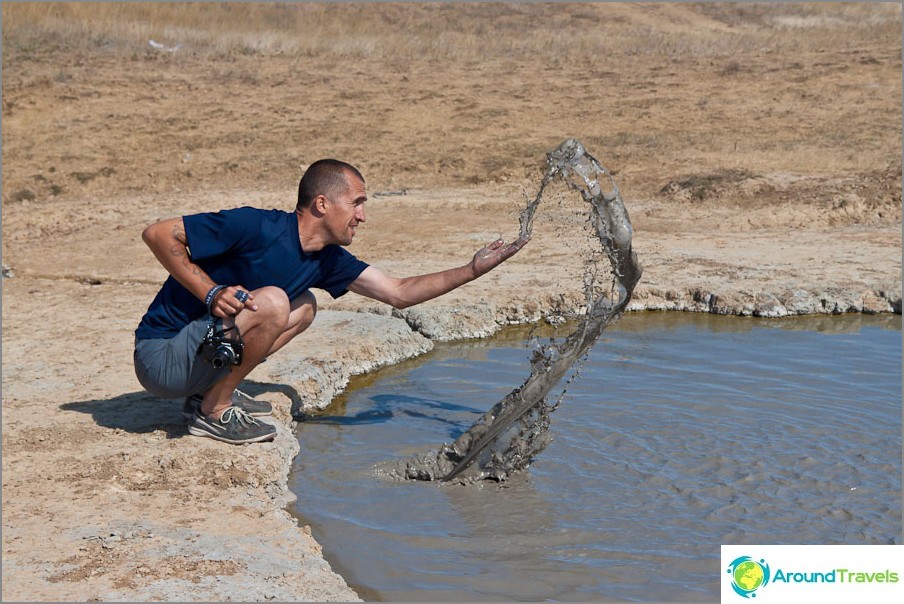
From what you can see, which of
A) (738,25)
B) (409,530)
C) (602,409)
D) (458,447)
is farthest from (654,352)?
(738,25)

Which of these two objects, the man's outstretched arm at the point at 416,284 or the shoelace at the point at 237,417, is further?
the shoelace at the point at 237,417

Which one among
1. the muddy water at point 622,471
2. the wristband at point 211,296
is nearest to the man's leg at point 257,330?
the wristband at point 211,296

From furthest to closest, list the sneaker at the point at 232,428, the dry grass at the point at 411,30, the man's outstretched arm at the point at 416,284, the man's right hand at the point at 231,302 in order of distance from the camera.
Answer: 1. the dry grass at the point at 411,30
2. the sneaker at the point at 232,428
3. the man's outstretched arm at the point at 416,284
4. the man's right hand at the point at 231,302

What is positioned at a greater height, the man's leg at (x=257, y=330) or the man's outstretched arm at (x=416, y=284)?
the man's outstretched arm at (x=416, y=284)

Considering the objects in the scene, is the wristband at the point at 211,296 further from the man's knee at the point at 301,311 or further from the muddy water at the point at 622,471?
the muddy water at the point at 622,471

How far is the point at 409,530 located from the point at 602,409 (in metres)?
1.66

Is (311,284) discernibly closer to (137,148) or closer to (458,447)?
(458,447)

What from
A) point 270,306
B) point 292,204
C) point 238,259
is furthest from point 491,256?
point 292,204

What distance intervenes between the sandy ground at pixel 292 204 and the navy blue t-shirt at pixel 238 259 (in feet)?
1.73

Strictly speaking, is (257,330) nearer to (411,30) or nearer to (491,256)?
(491,256)

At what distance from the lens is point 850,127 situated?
495 inches

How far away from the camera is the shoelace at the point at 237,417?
4496 millimetres

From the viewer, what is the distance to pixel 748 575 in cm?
359

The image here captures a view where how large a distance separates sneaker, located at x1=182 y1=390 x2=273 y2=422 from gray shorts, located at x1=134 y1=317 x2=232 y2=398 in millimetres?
186
